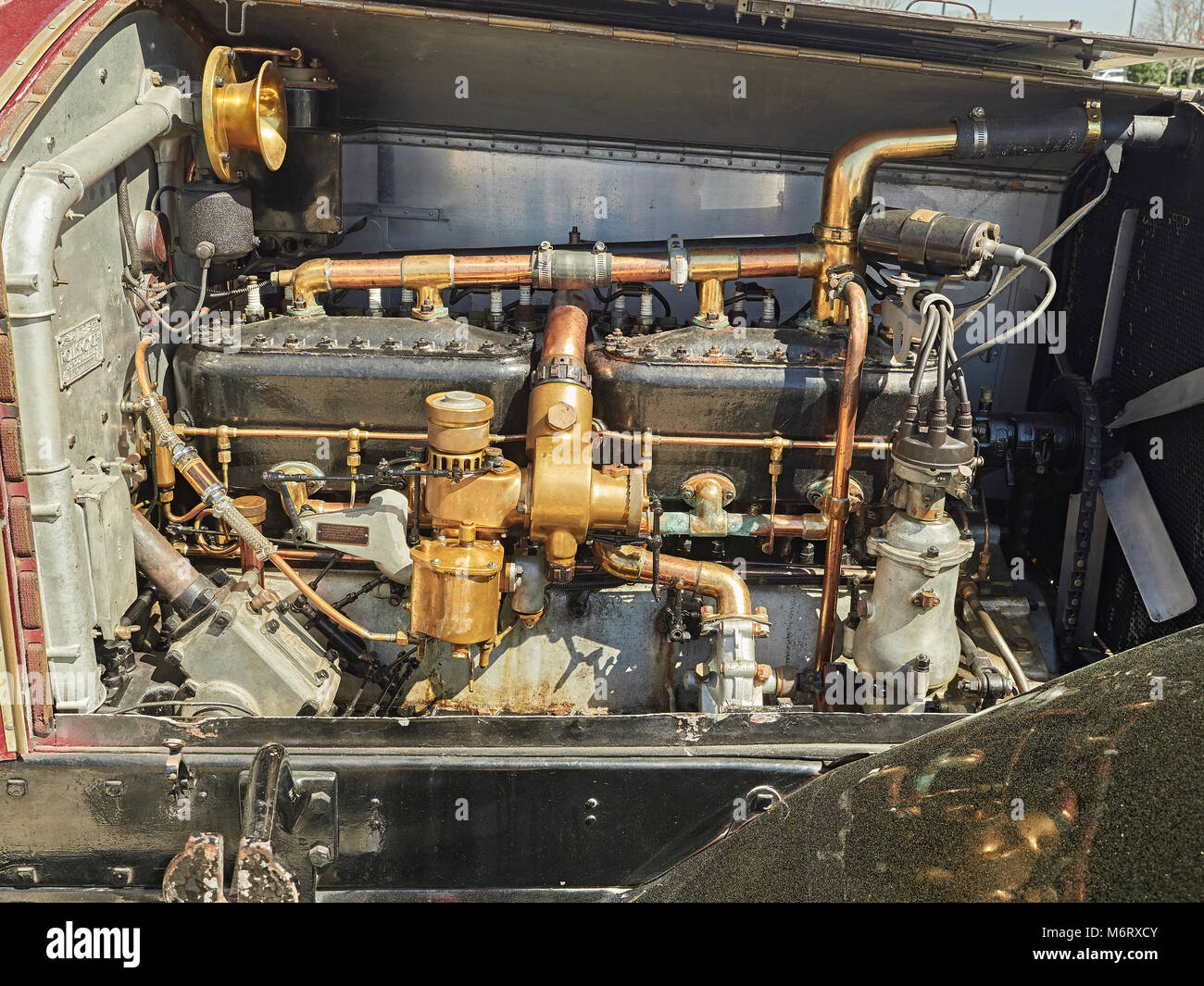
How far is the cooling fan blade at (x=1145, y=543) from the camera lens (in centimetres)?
307

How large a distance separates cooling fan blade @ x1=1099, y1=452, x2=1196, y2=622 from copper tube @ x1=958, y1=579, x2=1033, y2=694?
0.41 metres

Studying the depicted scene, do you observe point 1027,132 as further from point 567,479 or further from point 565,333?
point 567,479

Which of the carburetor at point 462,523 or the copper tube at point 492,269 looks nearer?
the carburetor at point 462,523

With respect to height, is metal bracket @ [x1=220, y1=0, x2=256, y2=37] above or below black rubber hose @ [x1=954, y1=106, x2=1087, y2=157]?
above

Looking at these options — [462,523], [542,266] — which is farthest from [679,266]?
[462,523]

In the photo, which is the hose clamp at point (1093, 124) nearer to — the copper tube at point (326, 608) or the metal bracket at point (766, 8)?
the metal bracket at point (766, 8)

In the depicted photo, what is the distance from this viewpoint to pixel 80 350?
100 inches

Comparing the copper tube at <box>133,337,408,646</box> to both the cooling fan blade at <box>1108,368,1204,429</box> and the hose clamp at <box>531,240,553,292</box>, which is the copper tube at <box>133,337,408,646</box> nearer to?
the hose clamp at <box>531,240,553,292</box>

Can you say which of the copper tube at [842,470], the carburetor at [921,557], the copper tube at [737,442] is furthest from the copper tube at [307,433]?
the carburetor at [921,557]

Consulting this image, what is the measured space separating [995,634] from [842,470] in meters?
0.74

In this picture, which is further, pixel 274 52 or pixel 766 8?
pixel 274 52

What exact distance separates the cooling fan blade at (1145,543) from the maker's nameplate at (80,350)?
2958 millimetres

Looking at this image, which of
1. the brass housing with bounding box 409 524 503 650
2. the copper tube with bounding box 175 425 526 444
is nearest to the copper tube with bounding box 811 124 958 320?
the copper tube with bounding box 175 425 526 444

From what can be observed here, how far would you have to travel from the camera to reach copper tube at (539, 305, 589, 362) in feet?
10.3
